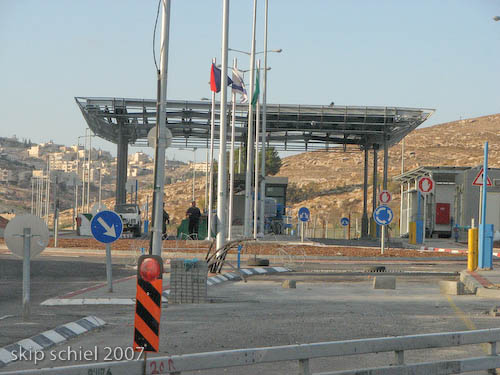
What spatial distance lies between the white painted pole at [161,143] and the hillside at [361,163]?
3252 inches

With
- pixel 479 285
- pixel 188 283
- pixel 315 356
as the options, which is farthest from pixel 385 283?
pixel 315 356

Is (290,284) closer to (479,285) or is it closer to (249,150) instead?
(479,285)

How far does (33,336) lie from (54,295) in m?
6.18

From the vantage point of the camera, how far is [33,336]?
32.7ft

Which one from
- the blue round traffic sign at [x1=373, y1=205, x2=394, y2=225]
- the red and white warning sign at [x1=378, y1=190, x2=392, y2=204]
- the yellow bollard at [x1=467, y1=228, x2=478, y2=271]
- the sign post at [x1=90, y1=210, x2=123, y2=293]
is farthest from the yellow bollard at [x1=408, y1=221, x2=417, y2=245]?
the sign post at [x1=90, y1=210, x2=123, y2=293]

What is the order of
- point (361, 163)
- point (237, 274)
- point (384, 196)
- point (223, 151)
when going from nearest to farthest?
point (237, 274), point (223, 151), point (384, 196), point (361, 163)

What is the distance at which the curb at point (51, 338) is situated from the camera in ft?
29.2

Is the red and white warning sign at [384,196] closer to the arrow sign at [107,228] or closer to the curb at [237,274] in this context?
the curb at [237,274]

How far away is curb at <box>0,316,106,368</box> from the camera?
29.2 ft

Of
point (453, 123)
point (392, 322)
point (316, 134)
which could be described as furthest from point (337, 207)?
point (392, 322)

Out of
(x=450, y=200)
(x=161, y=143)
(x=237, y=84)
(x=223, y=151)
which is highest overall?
(x=237, y=84)

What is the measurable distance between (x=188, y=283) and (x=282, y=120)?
114 ft

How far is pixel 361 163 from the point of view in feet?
453

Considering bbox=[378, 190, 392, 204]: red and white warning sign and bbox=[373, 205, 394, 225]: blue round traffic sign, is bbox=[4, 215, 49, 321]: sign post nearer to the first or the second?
bbox=[373, 205, 394, 225]: blue round traffic sign
